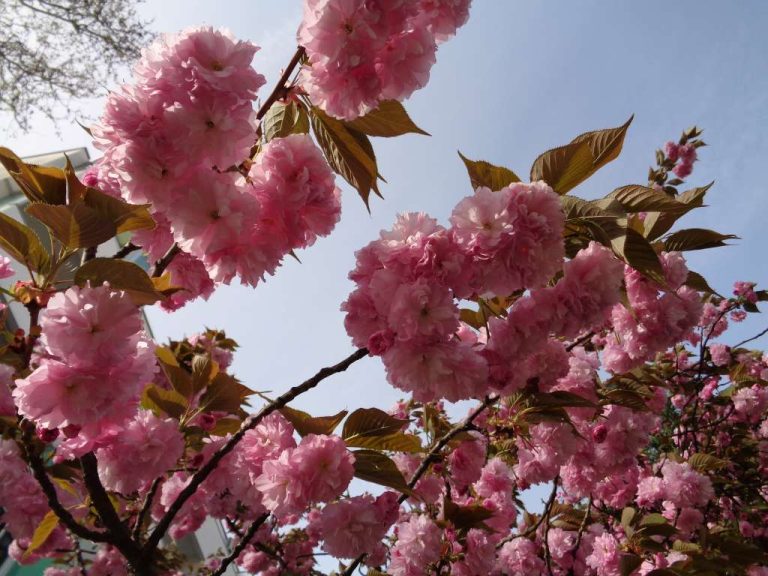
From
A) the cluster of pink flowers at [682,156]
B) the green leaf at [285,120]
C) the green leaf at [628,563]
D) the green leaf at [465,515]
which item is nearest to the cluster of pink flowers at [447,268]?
the green leaf at [285,120]

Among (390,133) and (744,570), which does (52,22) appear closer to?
(390,133)

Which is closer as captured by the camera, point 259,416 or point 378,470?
point 378,470

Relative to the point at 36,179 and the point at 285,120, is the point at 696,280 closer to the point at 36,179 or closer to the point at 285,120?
Result: the point at 285,120

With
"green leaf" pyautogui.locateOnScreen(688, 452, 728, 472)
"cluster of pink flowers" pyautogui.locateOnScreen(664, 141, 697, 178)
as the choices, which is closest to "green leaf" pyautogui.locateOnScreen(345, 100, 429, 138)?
"green leaf" pyautogui.locateOnScreen(688, 452, 728, 472)

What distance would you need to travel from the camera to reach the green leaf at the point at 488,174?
1.22 m

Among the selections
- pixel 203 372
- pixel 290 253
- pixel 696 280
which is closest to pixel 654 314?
pixel 696 280

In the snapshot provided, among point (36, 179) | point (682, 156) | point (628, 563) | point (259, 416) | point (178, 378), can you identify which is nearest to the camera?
point (36, 179)

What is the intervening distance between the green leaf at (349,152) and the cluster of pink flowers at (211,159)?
133 mm

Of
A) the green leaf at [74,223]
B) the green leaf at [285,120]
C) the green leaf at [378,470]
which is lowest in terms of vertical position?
the green leaf at [378,470]

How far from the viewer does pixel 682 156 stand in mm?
4805

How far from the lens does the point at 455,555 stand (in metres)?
2.42

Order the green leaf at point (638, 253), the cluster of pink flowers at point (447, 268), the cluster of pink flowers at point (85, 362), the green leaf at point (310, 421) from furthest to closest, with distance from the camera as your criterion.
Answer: the green leaf at point (310, 421) → the green leaf at point (638, 253) → the cluster of pink flowers at point (447, 268) → the cluster of pink flowers at point (85, 362)

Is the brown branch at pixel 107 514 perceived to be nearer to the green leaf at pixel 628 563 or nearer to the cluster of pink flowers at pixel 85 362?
the cluster of pink flowers at pixel 85 362

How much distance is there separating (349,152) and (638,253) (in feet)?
2.28
